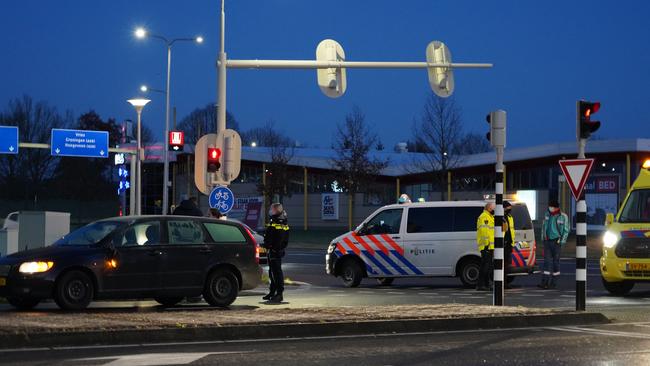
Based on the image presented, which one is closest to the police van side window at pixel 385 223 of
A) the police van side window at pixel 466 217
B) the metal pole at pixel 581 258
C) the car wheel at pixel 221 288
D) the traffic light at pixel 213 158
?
the police van side window at pixel 466 217

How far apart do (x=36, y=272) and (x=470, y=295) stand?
873 cm

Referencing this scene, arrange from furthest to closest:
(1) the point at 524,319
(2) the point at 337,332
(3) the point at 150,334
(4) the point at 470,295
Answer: (4) the point at 470,295 → (1) the point at 524,319 → (2) the point at 337,332 → (3) the point at 150,334

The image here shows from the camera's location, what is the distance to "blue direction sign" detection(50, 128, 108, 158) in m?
44.2

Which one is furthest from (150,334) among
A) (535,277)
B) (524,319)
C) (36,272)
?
(535,277)

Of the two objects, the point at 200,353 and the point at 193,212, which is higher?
the point at 193,212

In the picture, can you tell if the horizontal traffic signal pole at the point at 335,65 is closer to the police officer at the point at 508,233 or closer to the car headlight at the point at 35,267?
the police officer at the point at 508,233

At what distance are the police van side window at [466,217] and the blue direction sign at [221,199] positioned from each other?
4.97 meters

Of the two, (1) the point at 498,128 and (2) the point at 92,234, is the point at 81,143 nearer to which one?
(2) the point at 92,234

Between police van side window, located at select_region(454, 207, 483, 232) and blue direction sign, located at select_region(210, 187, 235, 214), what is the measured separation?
4970 millimetres

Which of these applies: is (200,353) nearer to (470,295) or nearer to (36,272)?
(36,272)

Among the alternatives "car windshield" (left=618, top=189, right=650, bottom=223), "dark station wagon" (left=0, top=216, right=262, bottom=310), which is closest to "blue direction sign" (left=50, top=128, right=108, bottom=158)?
"dark station wagon" (left=0, top=216, right=262, bottom=310)

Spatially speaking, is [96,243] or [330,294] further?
[330,294]

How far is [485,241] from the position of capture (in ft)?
67.5

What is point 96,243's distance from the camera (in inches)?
607
